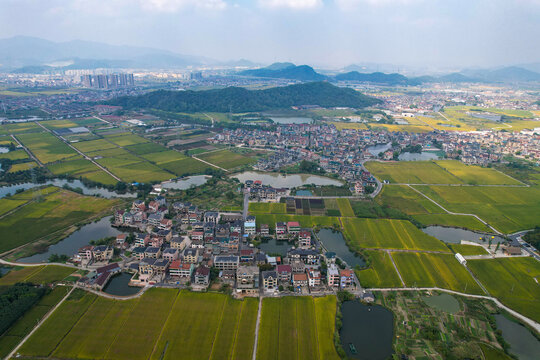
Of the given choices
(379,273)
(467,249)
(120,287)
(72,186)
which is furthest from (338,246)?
(72,186)

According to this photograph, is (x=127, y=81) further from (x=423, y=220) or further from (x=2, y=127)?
(x=423, y=220)

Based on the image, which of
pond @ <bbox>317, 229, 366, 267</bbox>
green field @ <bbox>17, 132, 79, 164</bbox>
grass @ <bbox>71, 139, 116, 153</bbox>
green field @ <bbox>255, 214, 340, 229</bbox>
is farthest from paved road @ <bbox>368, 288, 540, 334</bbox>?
grass @ <bbox>71, 139, 116, 153</bbox>

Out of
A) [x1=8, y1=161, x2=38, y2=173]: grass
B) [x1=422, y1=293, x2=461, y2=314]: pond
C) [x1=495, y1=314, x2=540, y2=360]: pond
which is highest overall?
[x1=8, y1=161, x2=38, y2=173]: grass

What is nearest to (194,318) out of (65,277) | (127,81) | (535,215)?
(65,277)

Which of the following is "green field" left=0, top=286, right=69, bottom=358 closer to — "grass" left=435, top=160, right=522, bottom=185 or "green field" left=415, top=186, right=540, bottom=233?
"green field" left=415, top=186, right=540, bottom=233

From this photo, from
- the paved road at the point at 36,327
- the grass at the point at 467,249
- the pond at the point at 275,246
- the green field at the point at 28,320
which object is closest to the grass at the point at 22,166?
the green field at the point at 28,320

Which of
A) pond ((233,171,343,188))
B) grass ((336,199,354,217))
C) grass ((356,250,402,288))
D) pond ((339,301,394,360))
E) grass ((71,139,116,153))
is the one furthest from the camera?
grass ((71,139,116,153))
